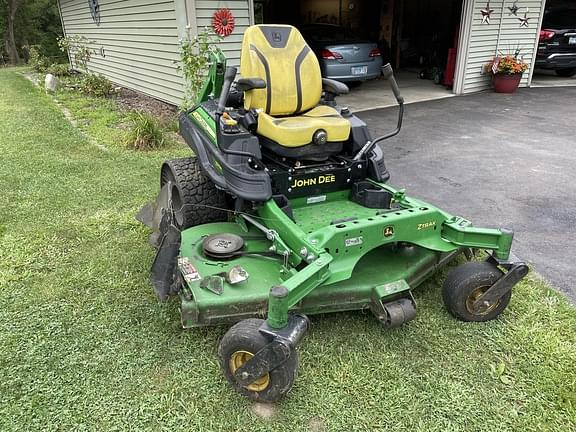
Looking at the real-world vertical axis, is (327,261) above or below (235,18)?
below

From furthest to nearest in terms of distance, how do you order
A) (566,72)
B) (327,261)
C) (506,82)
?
(566,72) < (506,82) < (327,261)

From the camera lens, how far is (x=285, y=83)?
10.5 feet

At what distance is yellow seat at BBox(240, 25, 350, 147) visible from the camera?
301 cm

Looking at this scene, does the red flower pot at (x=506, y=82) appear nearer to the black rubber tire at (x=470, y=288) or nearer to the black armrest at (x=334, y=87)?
the black armrest at (x=334, y=87)

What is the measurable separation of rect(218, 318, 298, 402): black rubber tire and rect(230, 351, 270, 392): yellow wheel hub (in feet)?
0.04

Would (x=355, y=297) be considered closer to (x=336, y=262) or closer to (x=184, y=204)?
(x=336, y=262)

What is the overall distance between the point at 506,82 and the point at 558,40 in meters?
2.23

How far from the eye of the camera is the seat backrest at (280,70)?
10.3ft

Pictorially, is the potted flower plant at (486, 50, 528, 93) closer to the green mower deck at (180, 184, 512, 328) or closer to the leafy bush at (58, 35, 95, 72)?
the green mower deck at (180, 184, 512, 328)

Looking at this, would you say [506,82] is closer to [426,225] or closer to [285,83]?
[285,83]

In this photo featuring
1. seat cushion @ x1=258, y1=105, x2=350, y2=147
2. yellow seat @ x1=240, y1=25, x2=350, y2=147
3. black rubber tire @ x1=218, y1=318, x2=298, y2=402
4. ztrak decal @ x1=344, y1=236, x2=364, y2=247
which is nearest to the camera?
black rubber tire @ x1=218, y1=318, x2=298, y2=402

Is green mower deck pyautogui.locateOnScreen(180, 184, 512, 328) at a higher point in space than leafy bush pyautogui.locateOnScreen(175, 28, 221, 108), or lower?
lower

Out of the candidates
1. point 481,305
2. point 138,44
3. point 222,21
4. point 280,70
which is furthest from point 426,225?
point 138,44

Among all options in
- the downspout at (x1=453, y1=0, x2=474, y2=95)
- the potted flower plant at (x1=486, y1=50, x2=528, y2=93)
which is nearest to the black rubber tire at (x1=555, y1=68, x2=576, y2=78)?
the potted flower plant at (x1=486, y1=50, x2=528, y2=93)
